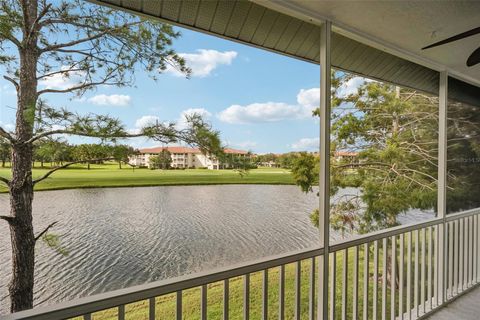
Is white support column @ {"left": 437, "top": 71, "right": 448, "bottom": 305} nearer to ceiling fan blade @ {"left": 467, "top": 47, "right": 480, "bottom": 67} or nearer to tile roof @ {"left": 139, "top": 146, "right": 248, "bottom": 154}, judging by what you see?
ceiling fan blade @ {"left": 467, "top": 47, "right": 480, "bottom": 67}

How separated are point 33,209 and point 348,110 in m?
3.94

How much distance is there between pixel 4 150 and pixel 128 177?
2.20 feet

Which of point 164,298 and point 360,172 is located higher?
point 360,172

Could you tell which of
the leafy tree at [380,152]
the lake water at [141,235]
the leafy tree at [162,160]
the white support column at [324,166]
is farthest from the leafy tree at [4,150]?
the leafy tree at [380,152]

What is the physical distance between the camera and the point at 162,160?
1921 mm

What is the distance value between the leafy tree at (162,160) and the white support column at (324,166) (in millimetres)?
1104

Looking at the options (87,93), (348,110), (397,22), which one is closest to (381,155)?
(348,110)

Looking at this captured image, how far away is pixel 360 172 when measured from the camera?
156 inches

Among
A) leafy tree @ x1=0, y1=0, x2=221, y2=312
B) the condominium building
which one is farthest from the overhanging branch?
the condominium building

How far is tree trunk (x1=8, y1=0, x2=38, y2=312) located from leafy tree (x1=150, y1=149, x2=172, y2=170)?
0.69 metres

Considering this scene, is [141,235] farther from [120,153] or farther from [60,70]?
[60,70]

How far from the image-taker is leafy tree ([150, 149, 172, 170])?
189 cm

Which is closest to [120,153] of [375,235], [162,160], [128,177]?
[128,177]

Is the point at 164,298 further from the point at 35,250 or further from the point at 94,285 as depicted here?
the point at 35,250
